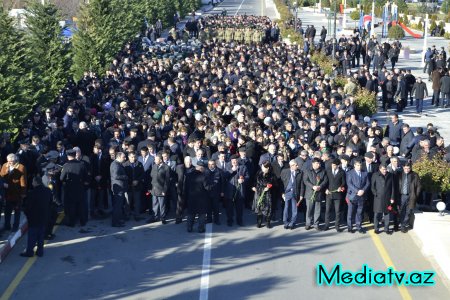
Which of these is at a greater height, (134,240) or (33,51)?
(33,51)

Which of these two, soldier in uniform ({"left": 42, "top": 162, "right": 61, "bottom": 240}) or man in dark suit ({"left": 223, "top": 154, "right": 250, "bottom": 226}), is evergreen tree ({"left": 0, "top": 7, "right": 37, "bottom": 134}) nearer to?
soldier in uniform ({"left": 42, "top": 162, "right": 61, "bottom": 240})

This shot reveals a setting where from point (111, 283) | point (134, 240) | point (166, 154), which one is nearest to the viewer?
point (111, 283)

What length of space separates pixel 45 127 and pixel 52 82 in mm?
8737

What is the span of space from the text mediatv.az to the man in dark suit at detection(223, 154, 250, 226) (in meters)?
2.69

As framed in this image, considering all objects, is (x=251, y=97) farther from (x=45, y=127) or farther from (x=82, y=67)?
(x=82, y=67)

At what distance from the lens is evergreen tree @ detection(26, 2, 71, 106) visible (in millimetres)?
26609

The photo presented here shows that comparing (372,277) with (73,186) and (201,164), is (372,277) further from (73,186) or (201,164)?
(73,186)

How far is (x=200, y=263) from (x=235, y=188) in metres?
2.42

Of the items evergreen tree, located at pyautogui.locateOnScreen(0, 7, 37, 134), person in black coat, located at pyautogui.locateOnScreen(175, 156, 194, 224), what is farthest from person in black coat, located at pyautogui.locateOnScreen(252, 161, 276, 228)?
evergreen tree, located at pyautogui.locateOnScreen(0, 7, 37, 134)

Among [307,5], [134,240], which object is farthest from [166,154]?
[307,5]

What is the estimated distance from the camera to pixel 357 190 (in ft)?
44.7

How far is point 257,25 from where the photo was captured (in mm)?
46969

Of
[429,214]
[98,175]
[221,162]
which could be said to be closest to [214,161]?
[221,162]

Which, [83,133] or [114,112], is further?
[114,112]
